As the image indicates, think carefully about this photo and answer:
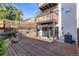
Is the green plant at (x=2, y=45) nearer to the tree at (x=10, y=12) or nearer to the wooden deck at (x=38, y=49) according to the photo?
the wooden deck at (x=38, y=49)

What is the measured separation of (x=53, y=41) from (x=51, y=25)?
0.15 metres

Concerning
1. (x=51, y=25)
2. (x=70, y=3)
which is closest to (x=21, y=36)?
(x=51, y=25)

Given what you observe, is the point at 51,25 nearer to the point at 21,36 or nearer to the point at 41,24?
the point at 41,24

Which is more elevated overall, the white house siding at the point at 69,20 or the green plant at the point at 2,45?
the white house siding at the point at 69,20

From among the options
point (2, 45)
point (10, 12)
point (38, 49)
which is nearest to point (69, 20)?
point (38, 49)

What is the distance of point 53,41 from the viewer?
2369 millimetres

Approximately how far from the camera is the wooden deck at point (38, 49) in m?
2.35

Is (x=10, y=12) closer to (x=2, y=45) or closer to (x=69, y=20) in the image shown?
(x=2, y=45)

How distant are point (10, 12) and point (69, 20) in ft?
1.80

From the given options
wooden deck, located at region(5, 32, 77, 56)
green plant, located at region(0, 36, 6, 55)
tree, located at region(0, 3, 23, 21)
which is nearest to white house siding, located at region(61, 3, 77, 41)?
wooden deck, located at region(5, 32, 77, 56)

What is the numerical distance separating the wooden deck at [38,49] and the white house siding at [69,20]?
11 centimetres

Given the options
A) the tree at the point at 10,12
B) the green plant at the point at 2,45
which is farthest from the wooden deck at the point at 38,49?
the tree at the point at 10,12

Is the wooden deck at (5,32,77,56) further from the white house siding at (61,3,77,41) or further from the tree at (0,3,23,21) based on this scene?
the tree at (0,3,23,21)

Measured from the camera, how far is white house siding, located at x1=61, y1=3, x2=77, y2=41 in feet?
7.68
